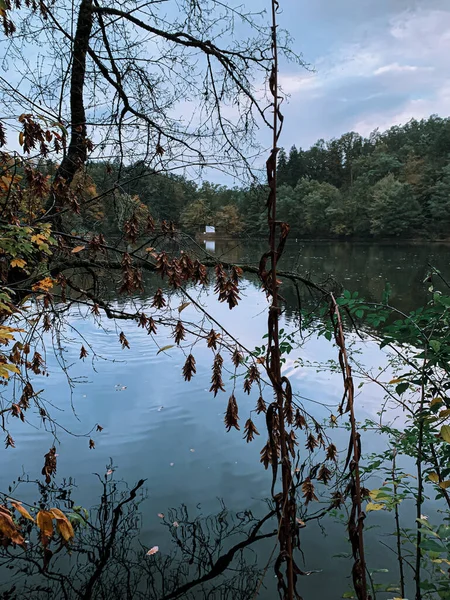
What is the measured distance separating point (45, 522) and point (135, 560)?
2.54m

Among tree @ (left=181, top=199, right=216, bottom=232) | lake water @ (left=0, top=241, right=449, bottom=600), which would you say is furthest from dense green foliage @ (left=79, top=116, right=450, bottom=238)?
lake water @ (left=0, top=241, right=449, bottom=600)

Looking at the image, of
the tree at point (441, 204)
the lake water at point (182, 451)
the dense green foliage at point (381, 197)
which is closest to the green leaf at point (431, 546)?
the lake water at point (182, 451)

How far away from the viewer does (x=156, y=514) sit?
382 cm

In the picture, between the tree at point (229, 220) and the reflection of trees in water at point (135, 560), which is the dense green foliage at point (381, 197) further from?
the reflection of trees in water at point (135, 560)

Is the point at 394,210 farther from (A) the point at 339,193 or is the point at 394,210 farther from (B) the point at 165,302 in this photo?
(B) the point at 165,302

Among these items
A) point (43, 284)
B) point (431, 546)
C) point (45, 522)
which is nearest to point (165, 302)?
point (43, 284)

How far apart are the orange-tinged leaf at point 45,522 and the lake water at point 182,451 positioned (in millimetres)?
1076

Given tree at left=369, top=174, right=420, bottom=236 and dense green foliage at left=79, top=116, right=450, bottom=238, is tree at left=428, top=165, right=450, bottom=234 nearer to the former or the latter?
dense green foliage at left=79, top=116, right=450, bottom=238

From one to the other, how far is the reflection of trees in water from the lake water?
0.07 feet

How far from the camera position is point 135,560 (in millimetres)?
3281

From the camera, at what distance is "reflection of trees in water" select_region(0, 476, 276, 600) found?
118 inches

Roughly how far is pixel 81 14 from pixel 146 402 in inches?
196

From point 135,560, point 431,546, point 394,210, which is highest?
point 394,210

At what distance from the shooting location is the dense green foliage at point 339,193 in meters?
3.13
